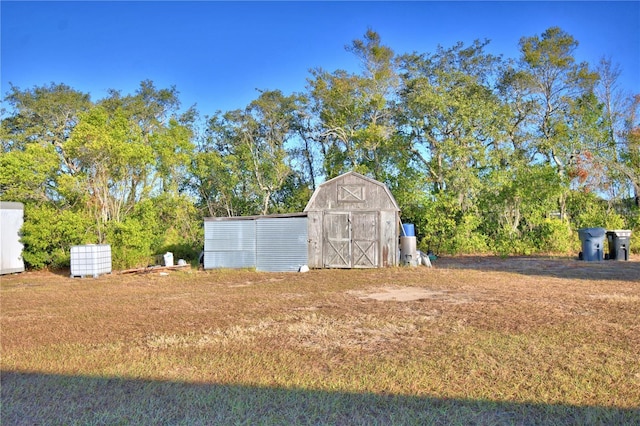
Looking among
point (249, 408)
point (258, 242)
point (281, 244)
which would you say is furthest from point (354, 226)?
point (249, 408)

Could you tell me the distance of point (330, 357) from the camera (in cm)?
492

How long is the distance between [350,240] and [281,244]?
7.92 feet

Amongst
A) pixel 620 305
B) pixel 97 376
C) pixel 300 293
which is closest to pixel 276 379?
pixel 97 376

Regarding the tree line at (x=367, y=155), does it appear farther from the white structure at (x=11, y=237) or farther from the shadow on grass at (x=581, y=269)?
the shadow on grass at (x=581, y=269)

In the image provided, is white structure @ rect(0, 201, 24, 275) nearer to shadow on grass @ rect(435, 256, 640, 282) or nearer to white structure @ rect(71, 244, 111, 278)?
white structure @ rect(71, 244, 111, 278)

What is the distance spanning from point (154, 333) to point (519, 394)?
4.64 m

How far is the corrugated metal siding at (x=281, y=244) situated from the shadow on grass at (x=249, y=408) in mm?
11184

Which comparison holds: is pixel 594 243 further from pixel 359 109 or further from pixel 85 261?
pixel 85 261

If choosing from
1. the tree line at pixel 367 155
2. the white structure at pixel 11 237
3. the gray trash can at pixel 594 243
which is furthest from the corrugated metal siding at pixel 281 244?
the gray trash can at pixel 594 243

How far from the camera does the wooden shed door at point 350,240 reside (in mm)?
15430

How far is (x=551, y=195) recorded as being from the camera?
782 inches

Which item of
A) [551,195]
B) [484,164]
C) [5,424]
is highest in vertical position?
[484,164]

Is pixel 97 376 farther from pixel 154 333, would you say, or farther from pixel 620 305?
pixel 620 305

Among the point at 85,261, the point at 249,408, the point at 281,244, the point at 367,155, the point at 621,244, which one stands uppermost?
the point at 367,155
